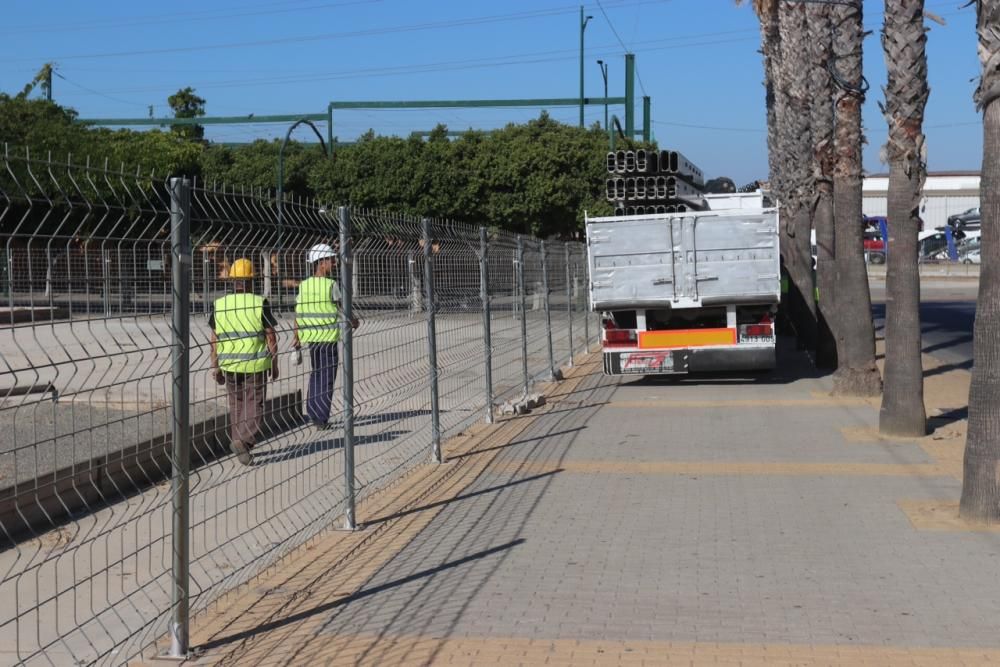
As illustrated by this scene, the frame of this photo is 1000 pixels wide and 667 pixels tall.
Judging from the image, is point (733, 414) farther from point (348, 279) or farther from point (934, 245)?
point (934, 245)

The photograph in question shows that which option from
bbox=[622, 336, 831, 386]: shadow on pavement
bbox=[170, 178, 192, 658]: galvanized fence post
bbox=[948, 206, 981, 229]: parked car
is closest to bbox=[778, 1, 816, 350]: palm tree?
bbox=[622, 336, 831, 386]: shadow on pavement

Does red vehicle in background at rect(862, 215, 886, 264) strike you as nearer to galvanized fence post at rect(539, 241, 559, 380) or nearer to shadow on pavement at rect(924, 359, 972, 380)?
shadow on pavement at rect(924, 359, 972, 380)

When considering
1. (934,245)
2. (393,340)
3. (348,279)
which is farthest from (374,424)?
(934,245)

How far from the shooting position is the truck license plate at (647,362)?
58.3 ft

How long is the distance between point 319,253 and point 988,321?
4.40 metres

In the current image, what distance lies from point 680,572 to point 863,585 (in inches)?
39.5

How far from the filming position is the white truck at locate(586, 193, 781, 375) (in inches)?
692

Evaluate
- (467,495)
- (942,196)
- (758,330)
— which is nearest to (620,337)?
(758,330)

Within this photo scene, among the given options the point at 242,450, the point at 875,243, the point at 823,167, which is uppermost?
the point at 875,243

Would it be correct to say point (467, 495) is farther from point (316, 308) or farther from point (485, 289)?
point (485, 289)

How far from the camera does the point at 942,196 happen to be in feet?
311

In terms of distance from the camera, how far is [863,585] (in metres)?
6.78

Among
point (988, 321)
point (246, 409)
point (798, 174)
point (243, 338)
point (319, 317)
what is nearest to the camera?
point (243, 338)

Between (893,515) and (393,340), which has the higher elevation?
(393,340)
